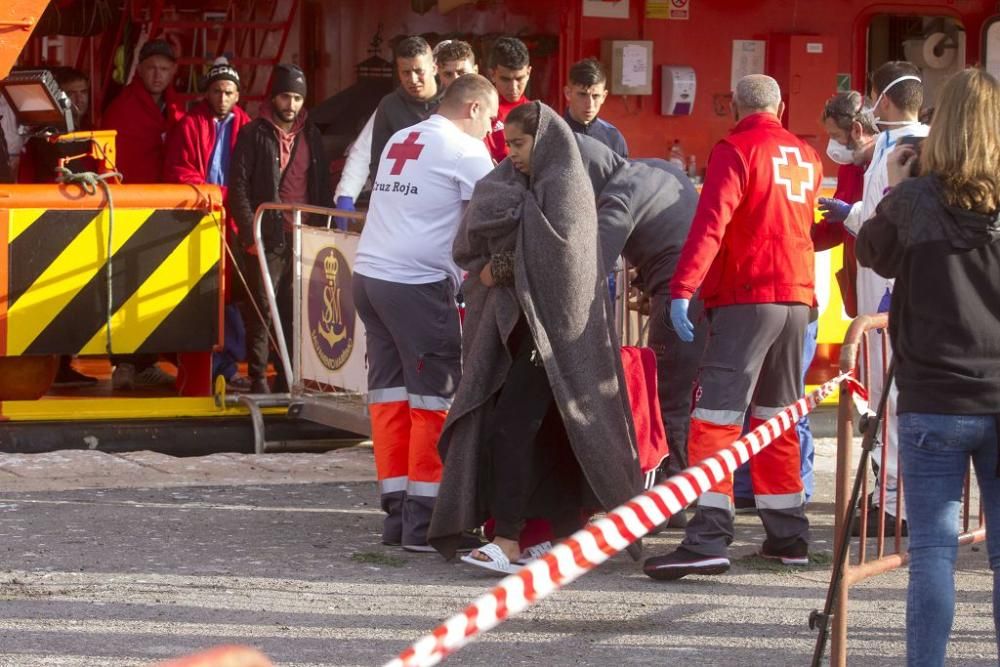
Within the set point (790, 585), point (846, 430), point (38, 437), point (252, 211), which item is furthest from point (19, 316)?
point (846, 430)

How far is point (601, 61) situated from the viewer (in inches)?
391

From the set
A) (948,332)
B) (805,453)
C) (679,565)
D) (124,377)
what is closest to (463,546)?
(679,565)

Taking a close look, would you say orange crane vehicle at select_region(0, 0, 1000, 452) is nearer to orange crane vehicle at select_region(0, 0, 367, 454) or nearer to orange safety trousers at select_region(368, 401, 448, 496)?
orange crane vehicle at select_region(0, 0, 367, 454)

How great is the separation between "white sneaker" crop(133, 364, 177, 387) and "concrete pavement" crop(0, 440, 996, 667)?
2.08 metres

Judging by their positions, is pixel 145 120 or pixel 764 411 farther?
pixel 145 120

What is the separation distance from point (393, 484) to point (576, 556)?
10.4 feet

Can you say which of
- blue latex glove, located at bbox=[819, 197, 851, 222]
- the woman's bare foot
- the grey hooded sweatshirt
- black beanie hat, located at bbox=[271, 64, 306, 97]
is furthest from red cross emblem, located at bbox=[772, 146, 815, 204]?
black beanie hat, located at bbox=[271, 64, 306, 97]

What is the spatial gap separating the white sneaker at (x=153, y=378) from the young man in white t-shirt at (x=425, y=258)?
3.34m

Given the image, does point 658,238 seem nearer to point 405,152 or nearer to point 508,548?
point 405,152

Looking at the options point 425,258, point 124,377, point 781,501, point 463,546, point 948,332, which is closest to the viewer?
point 948,332

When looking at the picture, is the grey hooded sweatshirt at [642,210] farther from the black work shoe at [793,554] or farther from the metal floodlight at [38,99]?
the metal floodlight at [38,99]

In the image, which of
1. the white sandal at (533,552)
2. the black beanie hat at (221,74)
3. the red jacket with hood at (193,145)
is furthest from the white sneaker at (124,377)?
the white sandal at (533,552)

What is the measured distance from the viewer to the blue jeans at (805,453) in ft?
21.6

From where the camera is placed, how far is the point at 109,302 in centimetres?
809
